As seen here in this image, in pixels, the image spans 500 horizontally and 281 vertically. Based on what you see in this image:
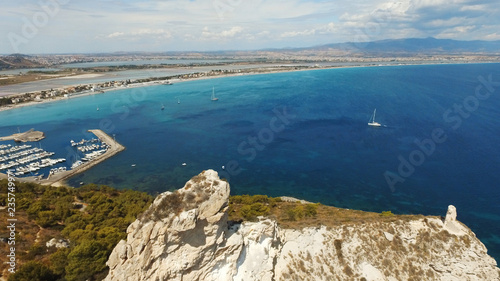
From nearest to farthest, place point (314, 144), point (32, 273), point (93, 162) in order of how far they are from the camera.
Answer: point (32, 273) < point (93, 162) < point (314, 144)

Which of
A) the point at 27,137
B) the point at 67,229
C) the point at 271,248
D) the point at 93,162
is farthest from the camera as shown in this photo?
the point at 27,137

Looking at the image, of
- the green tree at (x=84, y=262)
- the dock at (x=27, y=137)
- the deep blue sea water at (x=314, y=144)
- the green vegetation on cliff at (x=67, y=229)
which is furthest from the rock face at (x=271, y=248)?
the dock at (x=27, y=137)

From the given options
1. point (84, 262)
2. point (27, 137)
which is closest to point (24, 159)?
point (27, 137)

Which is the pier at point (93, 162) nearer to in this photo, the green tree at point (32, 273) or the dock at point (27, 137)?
the dock at point (27, 137)

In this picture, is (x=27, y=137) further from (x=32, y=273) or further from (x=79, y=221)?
(x=32, y=273)

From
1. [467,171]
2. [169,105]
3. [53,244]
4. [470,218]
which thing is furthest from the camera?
[169,105]

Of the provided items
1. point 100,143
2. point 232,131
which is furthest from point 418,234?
point 100,143

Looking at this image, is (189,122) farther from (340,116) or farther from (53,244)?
(53,244)
